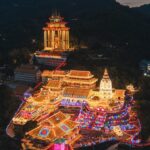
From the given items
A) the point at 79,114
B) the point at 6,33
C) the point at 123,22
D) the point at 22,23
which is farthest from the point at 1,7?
the point at 79,114

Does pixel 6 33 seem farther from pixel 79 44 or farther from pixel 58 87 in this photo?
pixel 58 87

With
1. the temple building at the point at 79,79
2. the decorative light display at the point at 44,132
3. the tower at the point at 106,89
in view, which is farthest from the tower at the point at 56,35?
the decorative light display at the point at 44,132

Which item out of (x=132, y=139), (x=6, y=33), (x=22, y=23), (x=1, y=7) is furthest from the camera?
(x=1, y=7)

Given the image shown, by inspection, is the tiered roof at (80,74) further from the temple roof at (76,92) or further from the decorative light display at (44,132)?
the decorative light display at (44,132)

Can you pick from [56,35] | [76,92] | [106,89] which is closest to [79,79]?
[76,92]

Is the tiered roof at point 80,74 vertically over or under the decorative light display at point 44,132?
over

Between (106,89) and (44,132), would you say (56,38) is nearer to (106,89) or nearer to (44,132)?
(106,89)

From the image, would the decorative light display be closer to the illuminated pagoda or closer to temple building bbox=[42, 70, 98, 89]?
temple building bbox=[42, 70, 98, 89]

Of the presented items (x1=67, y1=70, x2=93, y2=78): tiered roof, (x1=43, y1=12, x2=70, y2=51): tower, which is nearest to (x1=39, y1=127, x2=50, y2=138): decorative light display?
(x1=67, y1=70, x2=93, y2=78): tiered roof
